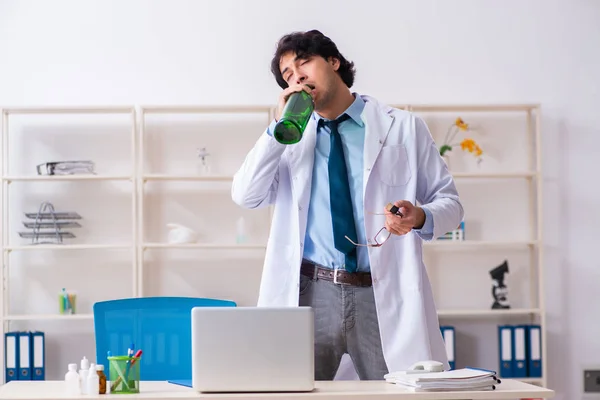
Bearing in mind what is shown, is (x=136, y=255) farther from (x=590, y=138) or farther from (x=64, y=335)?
(x=590, y=138)

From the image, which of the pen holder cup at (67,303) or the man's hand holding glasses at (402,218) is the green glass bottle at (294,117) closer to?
the man's hand holding glasses at (402,218)

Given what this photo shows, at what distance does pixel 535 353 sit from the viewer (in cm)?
439

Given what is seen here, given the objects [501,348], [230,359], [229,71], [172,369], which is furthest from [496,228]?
[230,359]

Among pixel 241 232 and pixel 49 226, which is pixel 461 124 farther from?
pixel 49 226

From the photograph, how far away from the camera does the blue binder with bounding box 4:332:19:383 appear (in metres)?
4.25

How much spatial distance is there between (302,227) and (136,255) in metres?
2.27

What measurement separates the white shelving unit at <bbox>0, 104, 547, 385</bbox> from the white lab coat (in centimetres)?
203

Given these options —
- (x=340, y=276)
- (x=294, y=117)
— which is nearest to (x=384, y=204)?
(x=340, y=276)

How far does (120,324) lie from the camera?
2215 mm

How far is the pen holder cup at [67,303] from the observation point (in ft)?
14.4

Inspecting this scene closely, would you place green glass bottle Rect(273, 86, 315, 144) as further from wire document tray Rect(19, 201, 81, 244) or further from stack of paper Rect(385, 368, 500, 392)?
wire document tray Rect(19, 201, 81, 244)

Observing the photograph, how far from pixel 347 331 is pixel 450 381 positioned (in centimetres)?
52

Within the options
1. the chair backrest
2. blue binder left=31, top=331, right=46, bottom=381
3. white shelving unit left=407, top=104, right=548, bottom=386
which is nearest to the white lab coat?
the chair backrest

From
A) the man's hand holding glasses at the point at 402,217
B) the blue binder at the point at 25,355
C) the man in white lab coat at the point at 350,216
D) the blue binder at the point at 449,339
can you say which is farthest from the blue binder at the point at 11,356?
the man's hand holding glasses at the point at 402,217
